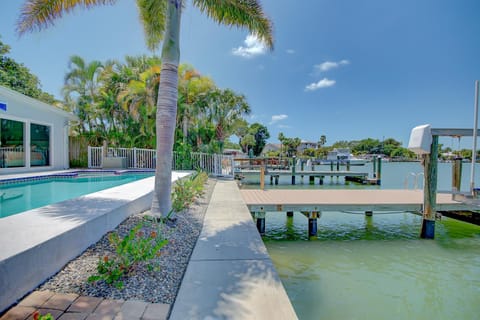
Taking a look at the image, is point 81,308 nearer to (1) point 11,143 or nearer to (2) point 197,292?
(2) point 197,292

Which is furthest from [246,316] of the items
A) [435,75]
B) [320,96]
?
[320,96]

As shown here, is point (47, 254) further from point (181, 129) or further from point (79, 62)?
point (79, 62)

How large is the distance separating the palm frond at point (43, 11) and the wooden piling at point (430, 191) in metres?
8.95

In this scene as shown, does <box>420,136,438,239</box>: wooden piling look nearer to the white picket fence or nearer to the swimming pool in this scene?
the white picket fence

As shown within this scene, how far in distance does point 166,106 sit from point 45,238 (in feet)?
8.70

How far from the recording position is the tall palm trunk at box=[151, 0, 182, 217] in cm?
417

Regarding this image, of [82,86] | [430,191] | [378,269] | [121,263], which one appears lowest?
[378,269]

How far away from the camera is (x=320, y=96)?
32094 mm

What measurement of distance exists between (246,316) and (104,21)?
11409mm

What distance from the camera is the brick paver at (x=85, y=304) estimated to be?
73.4 inches

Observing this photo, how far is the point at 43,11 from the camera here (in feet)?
16.4

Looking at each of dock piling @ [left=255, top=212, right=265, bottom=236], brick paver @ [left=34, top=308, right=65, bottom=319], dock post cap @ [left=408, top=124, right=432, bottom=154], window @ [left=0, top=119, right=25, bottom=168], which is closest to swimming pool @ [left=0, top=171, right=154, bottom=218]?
window @ [left=0, top=119, right=25, bottom=168]

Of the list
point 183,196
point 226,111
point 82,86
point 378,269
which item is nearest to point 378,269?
point 378,269

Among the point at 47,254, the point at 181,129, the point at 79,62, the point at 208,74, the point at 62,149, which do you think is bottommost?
the point at 47,254
